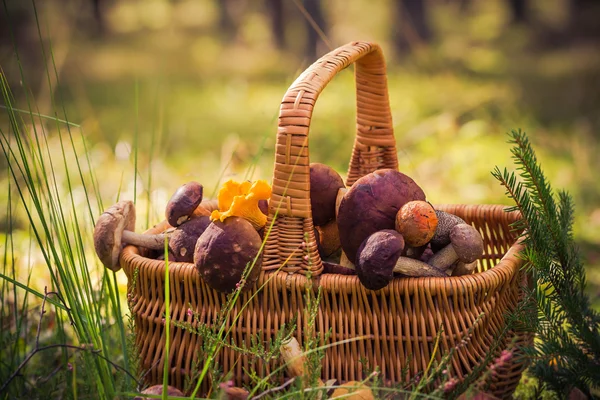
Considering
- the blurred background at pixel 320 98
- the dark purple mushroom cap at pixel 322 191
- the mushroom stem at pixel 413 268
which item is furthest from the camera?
the blurred background at pixel 320 98

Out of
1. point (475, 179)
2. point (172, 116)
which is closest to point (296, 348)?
point (475, 179)

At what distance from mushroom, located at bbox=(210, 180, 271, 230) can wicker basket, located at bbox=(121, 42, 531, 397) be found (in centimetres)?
7

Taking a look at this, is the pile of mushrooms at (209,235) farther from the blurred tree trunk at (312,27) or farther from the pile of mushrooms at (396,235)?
the blurred tree trunk at (312,27)

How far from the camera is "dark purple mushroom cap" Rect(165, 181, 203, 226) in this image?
1470 mm

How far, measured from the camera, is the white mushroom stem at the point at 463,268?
1.38m

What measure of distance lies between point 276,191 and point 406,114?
378 cm

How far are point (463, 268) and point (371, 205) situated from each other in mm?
268

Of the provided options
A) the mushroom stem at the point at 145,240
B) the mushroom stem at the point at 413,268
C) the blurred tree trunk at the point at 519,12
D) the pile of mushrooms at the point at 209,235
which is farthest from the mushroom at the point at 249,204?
the blurred tree trunk at the point at 519,12

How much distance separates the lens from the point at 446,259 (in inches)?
54.1

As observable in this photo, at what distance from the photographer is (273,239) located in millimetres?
1319

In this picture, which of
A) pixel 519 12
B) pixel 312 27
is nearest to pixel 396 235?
pixel 312 27

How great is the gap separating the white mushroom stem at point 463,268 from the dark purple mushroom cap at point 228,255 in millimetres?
466

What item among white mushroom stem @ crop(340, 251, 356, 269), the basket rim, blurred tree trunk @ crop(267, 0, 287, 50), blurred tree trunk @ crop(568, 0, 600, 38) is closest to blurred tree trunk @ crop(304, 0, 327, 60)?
blurred tree trunk @ crop(267, 0, 287, 50)

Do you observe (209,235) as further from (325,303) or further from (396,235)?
(396,235)
